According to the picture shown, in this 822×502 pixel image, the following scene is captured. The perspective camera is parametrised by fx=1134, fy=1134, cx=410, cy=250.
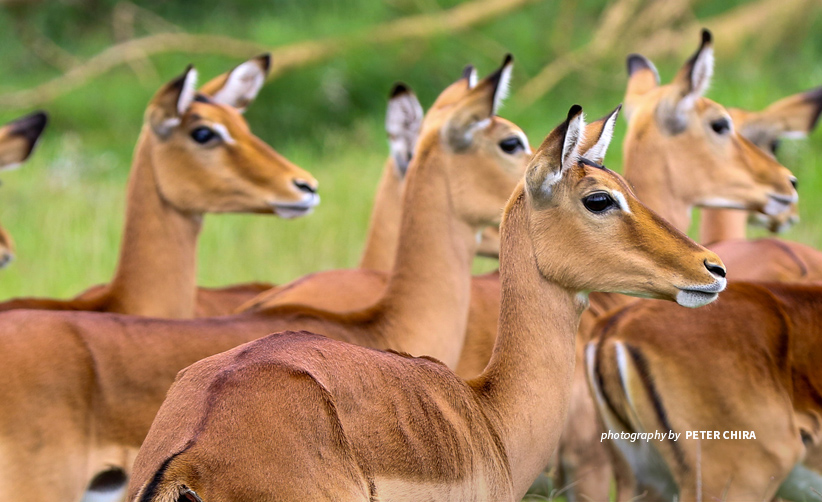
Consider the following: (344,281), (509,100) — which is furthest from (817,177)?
(344,281)

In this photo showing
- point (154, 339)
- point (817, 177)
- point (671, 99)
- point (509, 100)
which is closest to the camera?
point (154, 339)

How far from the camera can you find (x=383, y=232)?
6082 mm

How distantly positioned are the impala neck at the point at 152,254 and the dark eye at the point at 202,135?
0.20 m

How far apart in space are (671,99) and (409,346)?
221cm

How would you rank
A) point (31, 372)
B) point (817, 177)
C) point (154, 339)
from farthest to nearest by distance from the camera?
point (817, 177)
point (154, 339)
point (31, 372)

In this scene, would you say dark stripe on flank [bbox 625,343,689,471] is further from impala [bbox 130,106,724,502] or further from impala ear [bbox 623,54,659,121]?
impala ear [bbox 623,54,659,121]

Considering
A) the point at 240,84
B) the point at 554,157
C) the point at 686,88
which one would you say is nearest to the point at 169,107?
the point at 240,84

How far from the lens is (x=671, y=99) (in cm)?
555

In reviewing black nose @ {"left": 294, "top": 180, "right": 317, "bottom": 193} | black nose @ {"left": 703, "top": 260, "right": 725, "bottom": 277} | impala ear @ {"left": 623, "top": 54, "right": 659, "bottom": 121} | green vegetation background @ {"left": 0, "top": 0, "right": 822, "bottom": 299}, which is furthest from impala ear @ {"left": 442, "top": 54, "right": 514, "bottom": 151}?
green vegetation background @ {"left": 0, "top": 0, "right": 822, "bottom": 299}

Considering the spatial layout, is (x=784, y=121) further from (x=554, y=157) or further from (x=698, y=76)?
(x=554, y=157)

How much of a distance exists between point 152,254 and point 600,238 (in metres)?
2.51

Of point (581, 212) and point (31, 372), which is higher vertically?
point (581, 212)

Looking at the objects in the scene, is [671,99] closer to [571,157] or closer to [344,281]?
[344,281]

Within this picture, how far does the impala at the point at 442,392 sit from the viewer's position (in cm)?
233
